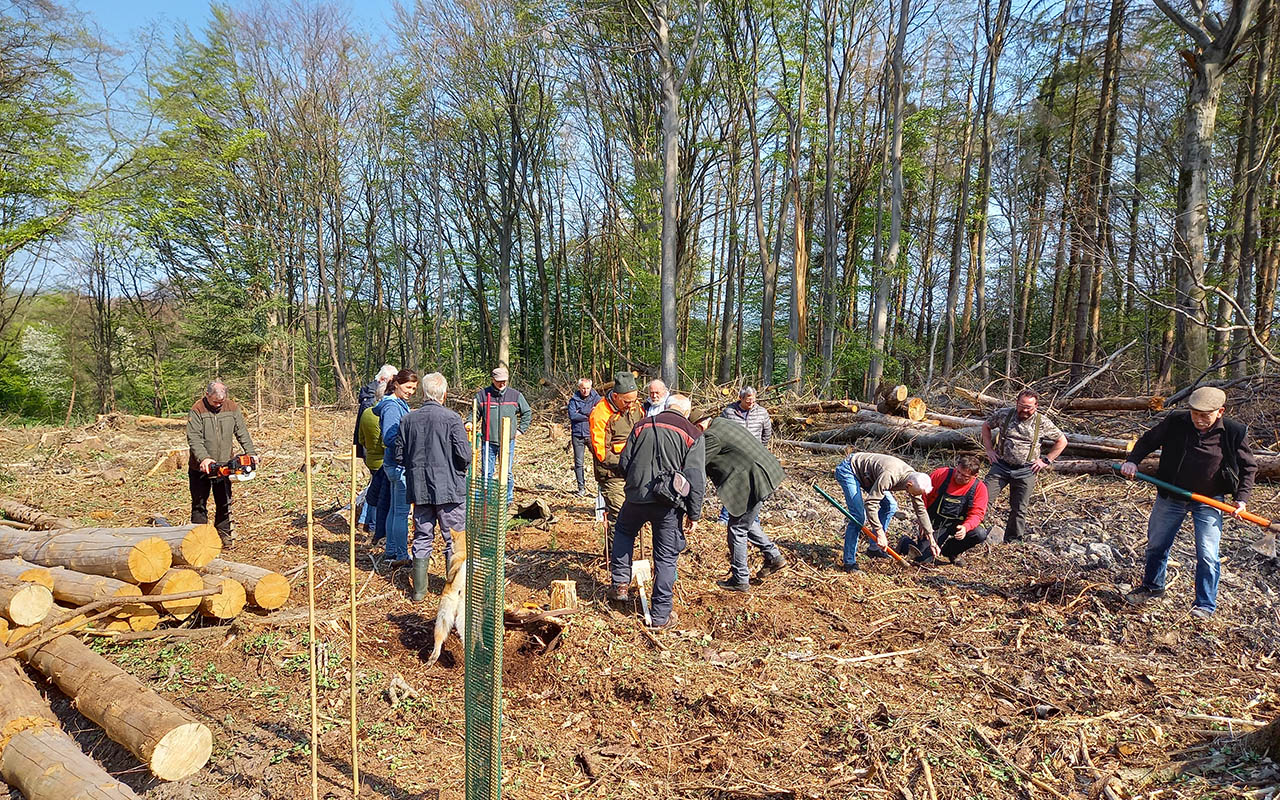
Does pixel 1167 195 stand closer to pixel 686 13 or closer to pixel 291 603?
pixel 686 13

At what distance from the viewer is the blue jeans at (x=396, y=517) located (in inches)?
251

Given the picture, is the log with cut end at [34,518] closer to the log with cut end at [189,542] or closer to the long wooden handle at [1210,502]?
the log with cut end at [189,542]

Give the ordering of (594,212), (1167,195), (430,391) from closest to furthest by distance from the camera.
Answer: (430,391) < (1167,195) < (594,212)

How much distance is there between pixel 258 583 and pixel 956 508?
6.41 metres

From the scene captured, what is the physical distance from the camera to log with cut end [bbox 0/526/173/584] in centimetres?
479

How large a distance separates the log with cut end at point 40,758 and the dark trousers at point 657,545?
132 inches

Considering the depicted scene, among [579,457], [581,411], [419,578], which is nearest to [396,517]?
[419,578]

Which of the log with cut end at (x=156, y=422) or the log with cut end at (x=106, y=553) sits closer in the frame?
the log with cut end at (x=106, y=553)

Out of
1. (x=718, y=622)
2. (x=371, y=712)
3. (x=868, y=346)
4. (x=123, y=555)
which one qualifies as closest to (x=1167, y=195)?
(x=868, y=346)

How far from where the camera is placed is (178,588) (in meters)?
5.00

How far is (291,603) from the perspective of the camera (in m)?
5.68

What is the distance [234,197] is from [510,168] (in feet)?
28.9

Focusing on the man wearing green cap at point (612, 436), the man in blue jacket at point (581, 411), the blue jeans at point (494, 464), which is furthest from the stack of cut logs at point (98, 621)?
the man in blue jacket at point (581, 411)

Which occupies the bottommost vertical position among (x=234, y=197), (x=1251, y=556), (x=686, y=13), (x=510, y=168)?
(x=1251, y=556)
